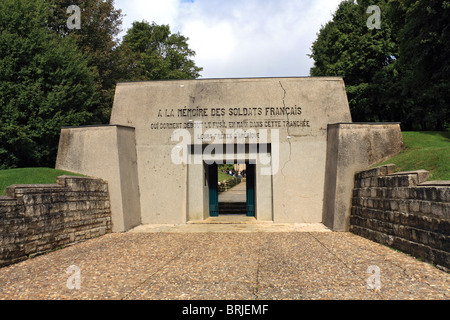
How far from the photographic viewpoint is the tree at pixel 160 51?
1250 inches

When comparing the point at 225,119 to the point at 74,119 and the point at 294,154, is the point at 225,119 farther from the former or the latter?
the point at 74,119

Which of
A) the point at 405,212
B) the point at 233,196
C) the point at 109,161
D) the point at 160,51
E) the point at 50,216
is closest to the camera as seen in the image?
the point at 405,212

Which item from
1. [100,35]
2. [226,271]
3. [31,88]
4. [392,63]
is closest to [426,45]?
[392,63]

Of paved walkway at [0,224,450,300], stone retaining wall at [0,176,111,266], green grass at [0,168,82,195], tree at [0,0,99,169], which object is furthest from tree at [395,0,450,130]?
tree at [0,0,99,169]

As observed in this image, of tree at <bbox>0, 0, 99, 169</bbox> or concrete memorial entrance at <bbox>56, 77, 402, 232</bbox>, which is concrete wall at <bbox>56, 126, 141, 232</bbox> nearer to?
concrete memorial entrance at <bbox>56, 77, 402, 232</bbox>

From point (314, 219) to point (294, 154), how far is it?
8.06ft

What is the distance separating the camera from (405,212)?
7.53 m

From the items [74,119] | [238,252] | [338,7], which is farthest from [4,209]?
[338,7]

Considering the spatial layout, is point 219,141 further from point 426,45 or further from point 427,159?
point 426,45

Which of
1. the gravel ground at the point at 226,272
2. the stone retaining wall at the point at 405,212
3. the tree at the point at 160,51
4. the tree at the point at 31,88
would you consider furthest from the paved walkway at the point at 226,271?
the tree at the point at 160,51

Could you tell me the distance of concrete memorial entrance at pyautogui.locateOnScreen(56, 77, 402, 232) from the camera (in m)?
12.0

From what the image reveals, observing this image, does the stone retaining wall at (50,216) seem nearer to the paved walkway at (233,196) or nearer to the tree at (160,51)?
the paved walkway at (233,196)

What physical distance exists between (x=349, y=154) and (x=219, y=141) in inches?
179

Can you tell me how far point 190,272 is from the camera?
241 inches
